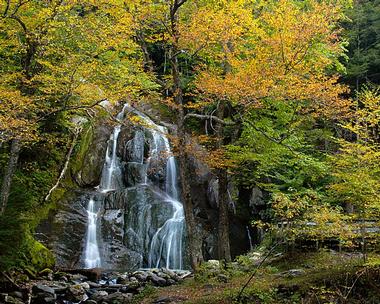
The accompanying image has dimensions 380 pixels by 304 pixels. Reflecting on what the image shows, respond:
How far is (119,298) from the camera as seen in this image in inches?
370

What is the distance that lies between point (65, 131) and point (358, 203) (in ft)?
41.5

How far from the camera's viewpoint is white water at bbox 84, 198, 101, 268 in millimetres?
13742

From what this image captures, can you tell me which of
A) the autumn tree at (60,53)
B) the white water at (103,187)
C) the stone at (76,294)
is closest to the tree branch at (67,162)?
the white water at (103,187)

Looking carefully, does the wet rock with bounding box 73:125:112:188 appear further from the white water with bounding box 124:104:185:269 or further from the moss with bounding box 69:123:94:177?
the white water with bounding box 124:104:185:269

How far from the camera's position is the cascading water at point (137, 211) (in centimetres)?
1430

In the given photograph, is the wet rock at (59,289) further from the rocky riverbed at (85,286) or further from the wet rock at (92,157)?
the wet rock at (92,157)

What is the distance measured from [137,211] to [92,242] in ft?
6.94

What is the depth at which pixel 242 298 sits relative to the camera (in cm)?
754

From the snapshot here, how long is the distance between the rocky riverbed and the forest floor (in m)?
0.87

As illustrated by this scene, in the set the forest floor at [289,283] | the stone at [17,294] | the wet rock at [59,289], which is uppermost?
the forest floor at [289,283]

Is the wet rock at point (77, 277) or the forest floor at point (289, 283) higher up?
the forest floor at point (289, 283)

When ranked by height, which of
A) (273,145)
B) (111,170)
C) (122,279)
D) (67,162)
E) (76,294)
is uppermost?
(273,145)

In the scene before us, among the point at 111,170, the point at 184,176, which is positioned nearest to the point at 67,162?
the point at 111,170

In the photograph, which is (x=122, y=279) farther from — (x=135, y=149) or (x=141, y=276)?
(x=135, y=149)
